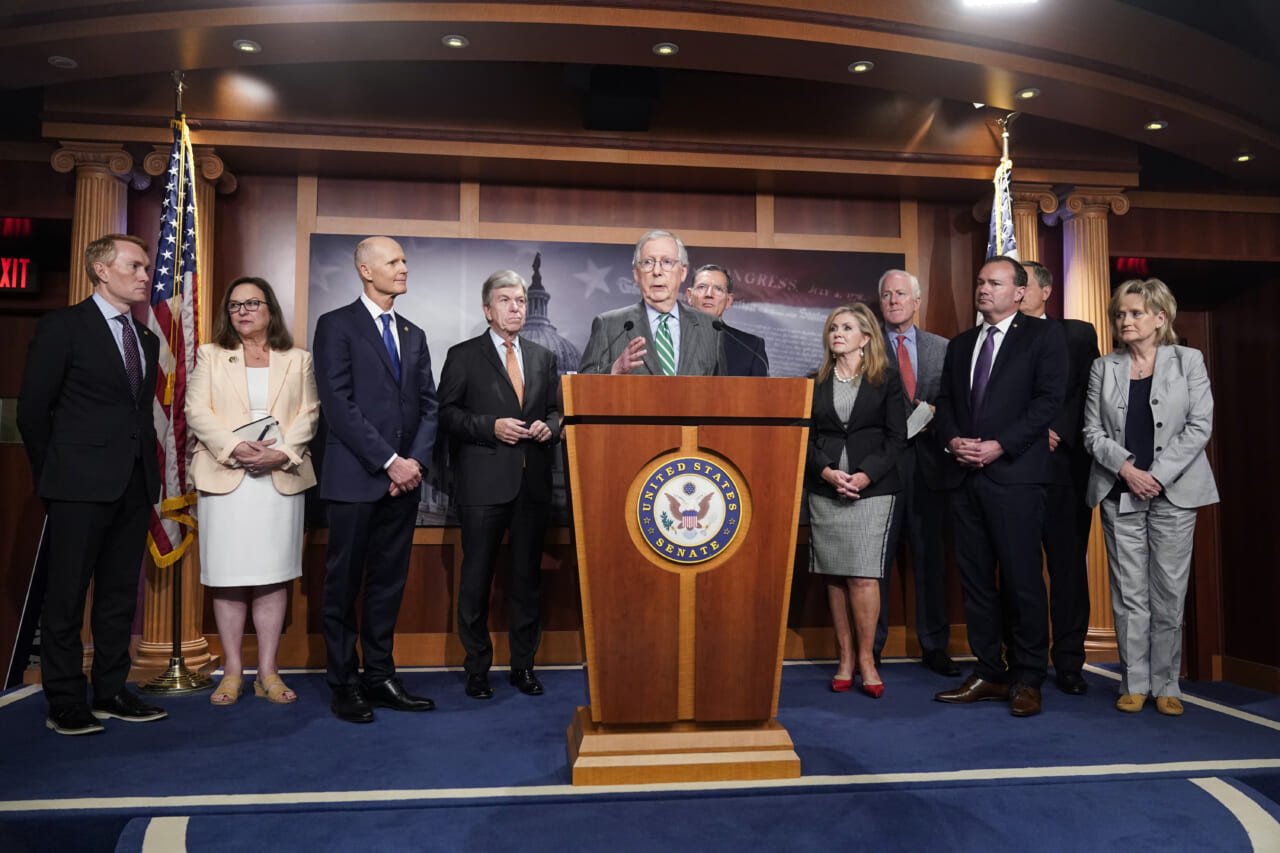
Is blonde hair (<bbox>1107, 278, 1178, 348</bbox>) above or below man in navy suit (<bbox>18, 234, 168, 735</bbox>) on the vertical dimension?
above

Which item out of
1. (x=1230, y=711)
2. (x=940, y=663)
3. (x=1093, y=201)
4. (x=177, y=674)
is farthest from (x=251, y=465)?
(x=1093, y=201)

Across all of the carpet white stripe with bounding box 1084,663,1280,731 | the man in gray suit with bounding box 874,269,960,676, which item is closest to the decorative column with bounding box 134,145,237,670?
the man in gray suit with bounding box 874,269,960,676

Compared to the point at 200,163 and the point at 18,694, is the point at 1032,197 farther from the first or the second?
the point at 18,694

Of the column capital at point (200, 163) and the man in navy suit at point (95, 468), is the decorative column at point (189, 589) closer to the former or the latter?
the column capital at point (200, 163)

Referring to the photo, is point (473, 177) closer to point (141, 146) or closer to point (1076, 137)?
point (141, 146)

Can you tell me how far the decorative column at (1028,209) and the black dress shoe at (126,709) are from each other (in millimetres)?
4597

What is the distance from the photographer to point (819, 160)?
4.63m

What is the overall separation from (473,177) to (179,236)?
1463 millimetres

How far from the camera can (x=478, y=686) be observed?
3.64 m

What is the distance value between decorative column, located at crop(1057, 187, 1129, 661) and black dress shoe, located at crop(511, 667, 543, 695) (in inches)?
115

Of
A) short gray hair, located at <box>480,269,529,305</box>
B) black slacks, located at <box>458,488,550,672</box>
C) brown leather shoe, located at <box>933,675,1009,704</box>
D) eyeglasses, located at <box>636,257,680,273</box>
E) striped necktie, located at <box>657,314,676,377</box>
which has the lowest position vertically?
brown leather shoe, located at <box>933,675,1009,704</box>

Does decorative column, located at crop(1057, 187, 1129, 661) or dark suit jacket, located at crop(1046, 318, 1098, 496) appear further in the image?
decorative column, located at crop(1057, 187, 1129, 661)

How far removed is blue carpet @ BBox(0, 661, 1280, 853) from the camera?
214 cm

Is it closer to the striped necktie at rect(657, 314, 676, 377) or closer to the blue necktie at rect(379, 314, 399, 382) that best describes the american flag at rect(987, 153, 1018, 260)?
the striped necktie at rect(657, 314, 676, 377)
